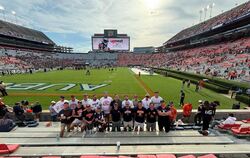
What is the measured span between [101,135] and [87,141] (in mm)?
889

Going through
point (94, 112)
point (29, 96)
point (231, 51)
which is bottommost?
point (29, 96)

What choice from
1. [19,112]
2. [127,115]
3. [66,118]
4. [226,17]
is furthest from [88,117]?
Answer: [226,17]

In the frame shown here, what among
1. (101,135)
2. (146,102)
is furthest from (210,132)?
(101,135)

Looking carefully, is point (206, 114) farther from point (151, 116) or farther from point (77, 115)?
point (77, 115)

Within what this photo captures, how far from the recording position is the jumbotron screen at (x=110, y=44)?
110 metres

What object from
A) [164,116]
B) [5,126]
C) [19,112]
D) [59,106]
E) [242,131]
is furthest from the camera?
[19,112]

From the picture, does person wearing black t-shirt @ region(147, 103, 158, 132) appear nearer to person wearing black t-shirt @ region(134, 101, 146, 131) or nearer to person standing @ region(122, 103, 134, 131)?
person wearing black t-shirt @ region(134, 101, 146, 131)

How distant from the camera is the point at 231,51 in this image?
4706cm

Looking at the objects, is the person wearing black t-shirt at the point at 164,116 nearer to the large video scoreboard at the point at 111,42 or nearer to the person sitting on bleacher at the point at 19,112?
the person sitting on bleacher at the point at 19,112

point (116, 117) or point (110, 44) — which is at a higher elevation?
point (110, 44)

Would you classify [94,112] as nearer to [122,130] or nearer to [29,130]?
[122,130]

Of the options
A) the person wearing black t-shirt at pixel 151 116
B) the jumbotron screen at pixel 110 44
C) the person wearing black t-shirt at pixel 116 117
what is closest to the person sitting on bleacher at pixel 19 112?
the person wearing black t-shirt at pixel 116 117

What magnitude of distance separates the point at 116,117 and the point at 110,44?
340 ft

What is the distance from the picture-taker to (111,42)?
111500 mm
